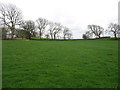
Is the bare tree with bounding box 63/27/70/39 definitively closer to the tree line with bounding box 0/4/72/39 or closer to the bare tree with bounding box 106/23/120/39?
the tree line with bounding box 0/4/72/39

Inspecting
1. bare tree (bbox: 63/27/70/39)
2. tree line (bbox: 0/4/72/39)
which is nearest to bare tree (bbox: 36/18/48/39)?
tree line (bbox: 0/4/72/39)

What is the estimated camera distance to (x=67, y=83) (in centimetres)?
327

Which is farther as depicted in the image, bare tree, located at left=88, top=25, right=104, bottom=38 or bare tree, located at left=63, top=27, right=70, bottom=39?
bare tree, located at left=63, top=27, right=70, bottom=39

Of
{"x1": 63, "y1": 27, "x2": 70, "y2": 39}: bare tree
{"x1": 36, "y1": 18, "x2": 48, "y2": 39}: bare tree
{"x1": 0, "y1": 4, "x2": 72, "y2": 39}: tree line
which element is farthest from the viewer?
{"x1": 63, "y1": 27, "x2": 70, "y2": 39}: bare tree

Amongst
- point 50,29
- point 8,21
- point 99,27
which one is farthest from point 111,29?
point 8,21

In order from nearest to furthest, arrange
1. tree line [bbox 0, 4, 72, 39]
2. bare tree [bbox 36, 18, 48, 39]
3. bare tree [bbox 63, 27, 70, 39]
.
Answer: tree line [bbox 0, 4, 72, 39] < bare tree [bbox 36, 18, 48, 39] < bare tree [bbox 63, 27, 70, 39]

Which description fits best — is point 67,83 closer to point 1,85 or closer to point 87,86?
point 87,86

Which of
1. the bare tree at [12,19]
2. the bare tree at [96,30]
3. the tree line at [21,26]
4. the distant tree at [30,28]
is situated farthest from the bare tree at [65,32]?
the bare tree at [12,19]

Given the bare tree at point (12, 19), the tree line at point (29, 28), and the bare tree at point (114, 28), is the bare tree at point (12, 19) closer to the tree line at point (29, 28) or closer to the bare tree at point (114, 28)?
the tree line at point (29, 28)

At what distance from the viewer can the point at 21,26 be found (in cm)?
4147

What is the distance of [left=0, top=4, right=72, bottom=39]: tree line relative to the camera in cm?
3103

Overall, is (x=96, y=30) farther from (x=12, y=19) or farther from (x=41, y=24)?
(x=12, y=19)

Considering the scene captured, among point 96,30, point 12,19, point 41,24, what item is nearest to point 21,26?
point 12,19

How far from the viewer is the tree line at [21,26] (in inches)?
1222
